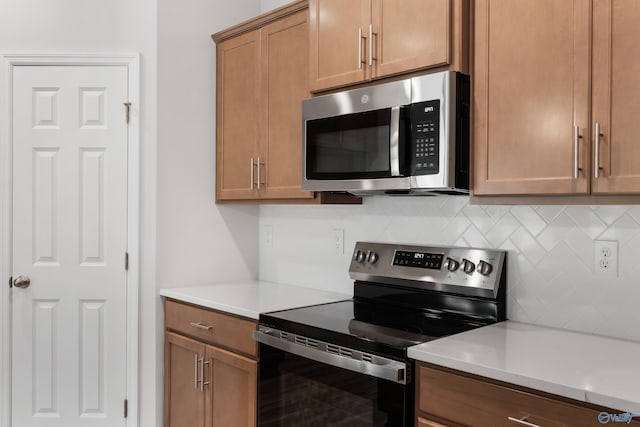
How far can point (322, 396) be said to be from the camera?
1.88 meters

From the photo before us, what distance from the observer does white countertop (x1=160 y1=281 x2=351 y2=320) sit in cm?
228

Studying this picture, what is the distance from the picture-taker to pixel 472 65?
1.79 metres

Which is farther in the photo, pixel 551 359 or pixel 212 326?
pixel 212 326

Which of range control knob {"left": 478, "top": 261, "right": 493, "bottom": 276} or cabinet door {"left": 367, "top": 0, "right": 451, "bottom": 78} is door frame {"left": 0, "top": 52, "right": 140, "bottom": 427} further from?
range control knob {"left": 478, "top": 261, "right": 493, "bottom": 276}

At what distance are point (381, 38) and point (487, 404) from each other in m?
1.30

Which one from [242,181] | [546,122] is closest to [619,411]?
[546,122]

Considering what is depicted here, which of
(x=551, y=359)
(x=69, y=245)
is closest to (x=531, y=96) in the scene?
(x=551, y=359)

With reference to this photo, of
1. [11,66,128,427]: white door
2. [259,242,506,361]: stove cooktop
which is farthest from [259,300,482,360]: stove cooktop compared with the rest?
[11,66,128,427]: white door

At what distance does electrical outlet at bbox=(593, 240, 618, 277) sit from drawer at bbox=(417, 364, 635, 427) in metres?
0.62

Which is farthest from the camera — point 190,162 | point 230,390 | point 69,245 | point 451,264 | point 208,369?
point 190,162

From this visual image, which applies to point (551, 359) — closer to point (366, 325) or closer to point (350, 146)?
point (366, 325)

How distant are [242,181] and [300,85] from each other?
62 cm

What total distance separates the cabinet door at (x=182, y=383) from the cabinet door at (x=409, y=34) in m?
1.52

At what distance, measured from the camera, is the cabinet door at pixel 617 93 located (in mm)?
1420
